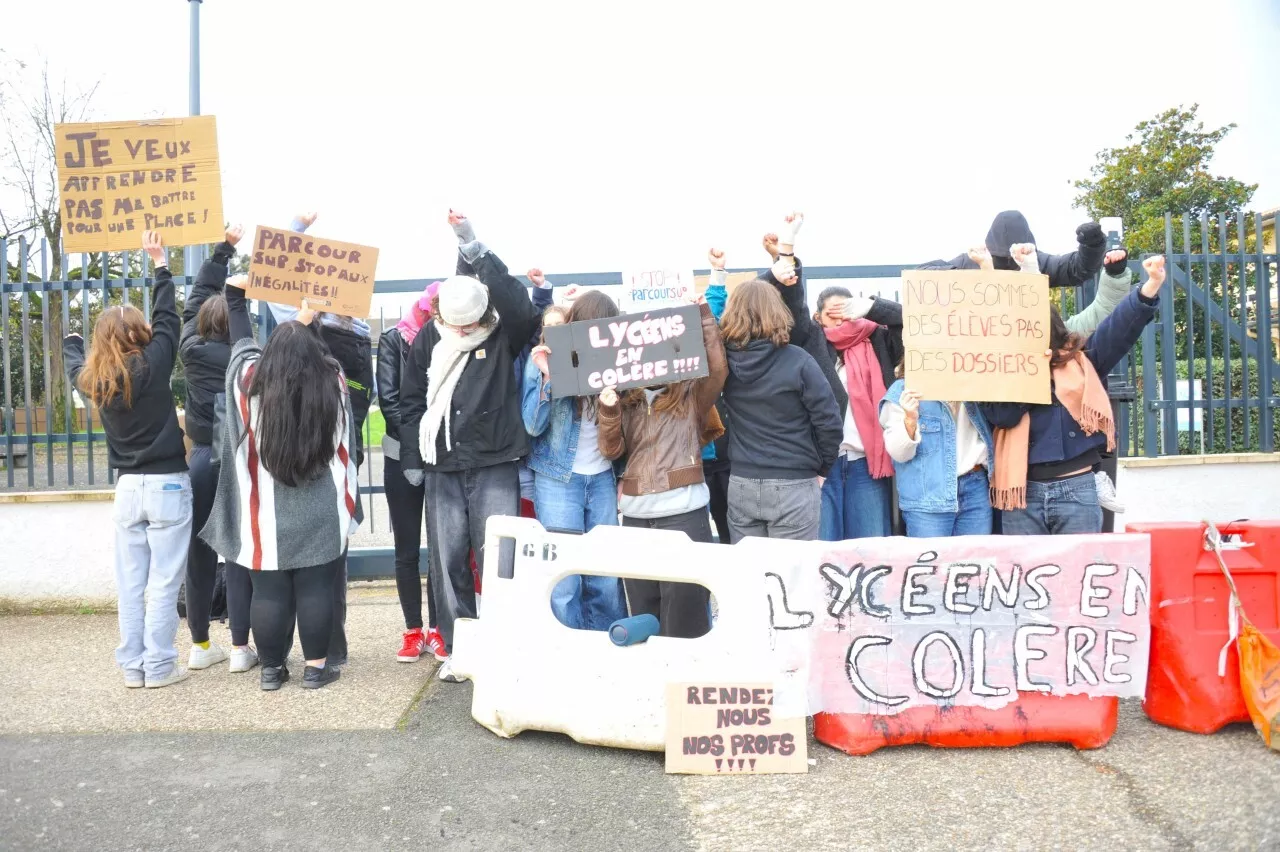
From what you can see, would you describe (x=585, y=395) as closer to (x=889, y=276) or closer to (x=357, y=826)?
(x=357, y=826)

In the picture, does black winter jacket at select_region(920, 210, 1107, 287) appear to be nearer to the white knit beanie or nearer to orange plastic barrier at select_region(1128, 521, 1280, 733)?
orange plastic barrier at select_region(1128, 521, 1280, 733)

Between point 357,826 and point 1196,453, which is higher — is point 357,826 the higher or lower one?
the lower one

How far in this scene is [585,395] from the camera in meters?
4.64

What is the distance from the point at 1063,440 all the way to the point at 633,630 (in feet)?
7.06

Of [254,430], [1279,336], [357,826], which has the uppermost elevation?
[1279,336]

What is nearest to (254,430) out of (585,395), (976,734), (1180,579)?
(585,395)

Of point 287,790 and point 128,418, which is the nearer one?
point 287,790

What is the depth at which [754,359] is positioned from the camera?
4.43m

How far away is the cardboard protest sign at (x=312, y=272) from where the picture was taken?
511 cm

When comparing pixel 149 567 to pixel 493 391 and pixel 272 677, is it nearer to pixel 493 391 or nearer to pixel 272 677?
pixel 272 677

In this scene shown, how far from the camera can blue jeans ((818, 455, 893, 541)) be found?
496 centimetres

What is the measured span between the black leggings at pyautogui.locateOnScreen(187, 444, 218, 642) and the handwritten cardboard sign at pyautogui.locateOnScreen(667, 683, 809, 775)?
295 centimetres

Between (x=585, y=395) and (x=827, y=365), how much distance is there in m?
1.21

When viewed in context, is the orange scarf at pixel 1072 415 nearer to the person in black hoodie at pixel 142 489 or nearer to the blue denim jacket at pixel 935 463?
the blue denim jacket at pixel 935 463
